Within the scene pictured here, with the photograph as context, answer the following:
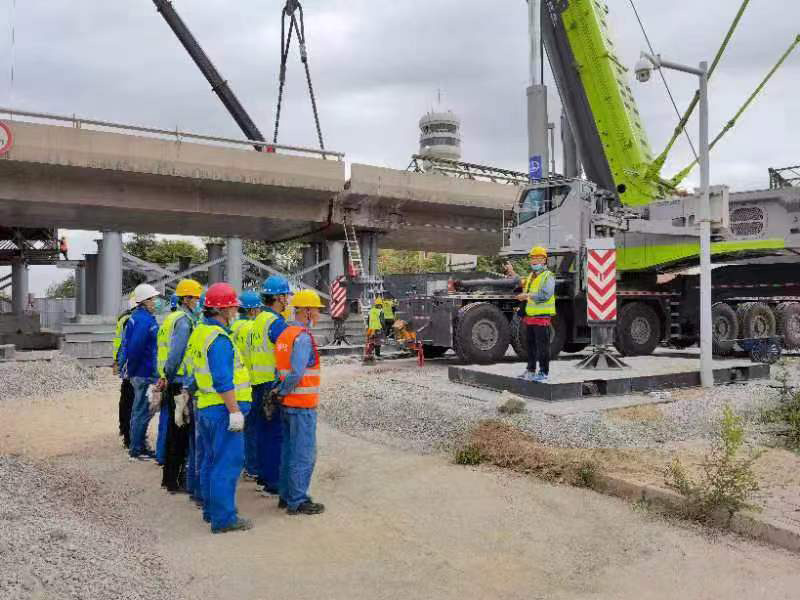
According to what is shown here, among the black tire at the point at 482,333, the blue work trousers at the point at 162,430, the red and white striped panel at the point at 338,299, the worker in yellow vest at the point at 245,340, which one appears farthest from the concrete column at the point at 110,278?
the worker in yellow vest at the point at 245,340

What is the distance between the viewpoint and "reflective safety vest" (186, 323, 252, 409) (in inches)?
171

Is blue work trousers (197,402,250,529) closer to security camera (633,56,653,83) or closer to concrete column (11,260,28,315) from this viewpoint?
security camera (633,56,653,83)

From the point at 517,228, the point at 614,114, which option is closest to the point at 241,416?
the point at 517,228

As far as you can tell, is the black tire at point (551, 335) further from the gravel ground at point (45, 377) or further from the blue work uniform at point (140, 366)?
the gravel ground at point (45, 377)

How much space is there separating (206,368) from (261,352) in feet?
2.72

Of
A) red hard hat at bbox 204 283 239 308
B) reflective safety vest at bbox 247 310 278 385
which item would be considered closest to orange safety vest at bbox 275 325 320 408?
reflective safety vest at bbox 247 310 278 385

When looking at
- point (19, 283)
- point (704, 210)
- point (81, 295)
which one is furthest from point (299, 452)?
point (19, 283)

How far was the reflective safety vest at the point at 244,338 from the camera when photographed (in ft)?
17.3

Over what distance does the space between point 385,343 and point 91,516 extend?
10820mm

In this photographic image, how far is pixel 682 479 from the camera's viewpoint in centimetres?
456

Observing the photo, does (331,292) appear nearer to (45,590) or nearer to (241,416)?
(241,416)

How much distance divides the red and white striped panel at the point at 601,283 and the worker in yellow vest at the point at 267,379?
19.2 ft

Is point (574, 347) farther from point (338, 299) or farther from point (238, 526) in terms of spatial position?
point (238, 526)

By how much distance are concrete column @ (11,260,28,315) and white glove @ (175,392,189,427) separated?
21614 mm
